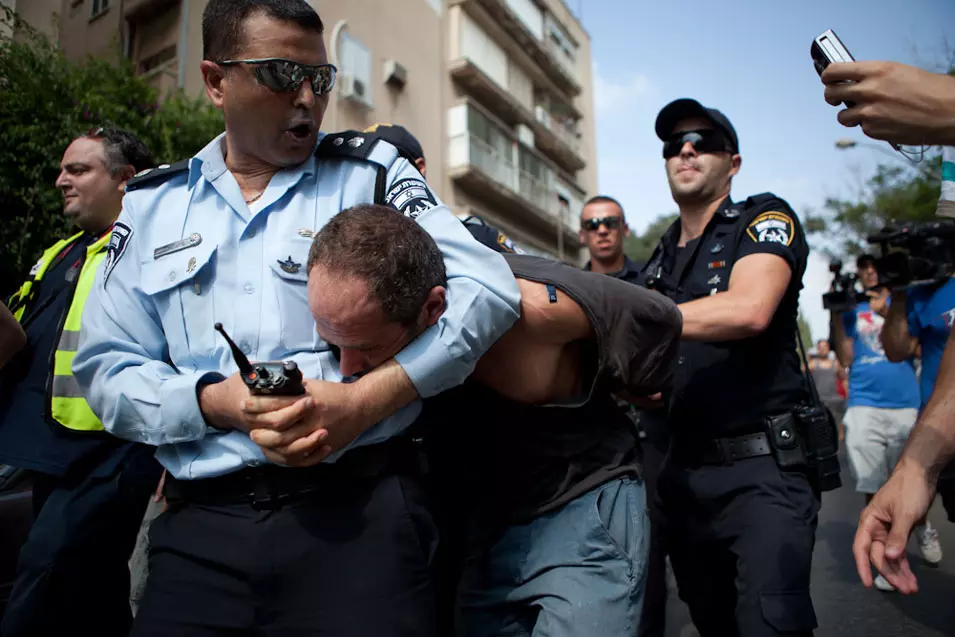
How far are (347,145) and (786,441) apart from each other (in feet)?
5.29

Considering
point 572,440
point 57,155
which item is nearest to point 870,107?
point 572,440

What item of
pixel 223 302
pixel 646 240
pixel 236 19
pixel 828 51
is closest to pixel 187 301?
pixel 223 302

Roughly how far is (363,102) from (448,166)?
12.8 ft

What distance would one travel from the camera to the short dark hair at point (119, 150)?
9.43 ft

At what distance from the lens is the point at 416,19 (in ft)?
53.5

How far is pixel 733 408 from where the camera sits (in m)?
2.36

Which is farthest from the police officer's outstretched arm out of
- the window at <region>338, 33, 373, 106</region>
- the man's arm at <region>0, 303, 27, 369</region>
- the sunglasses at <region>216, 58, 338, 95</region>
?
the window at <region>338, 33, 373, 106</region>

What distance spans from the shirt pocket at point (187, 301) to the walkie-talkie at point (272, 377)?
1.01 feet

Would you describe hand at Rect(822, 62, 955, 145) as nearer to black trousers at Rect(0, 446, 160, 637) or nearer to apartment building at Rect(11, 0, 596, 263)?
black trousers at Rect(0, 446, 160, 637)

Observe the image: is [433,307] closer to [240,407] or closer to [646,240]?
[240,407]

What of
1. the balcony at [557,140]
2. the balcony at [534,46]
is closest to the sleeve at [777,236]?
the balcony at [534,46]

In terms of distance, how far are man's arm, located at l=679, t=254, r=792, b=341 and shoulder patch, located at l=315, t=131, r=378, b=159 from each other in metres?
1.06

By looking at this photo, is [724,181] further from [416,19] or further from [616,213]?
[416,19]

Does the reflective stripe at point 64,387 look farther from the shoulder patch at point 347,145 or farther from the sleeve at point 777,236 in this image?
the sleeve at point 777,236
